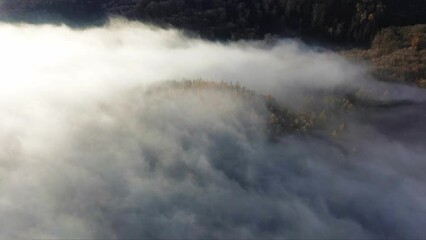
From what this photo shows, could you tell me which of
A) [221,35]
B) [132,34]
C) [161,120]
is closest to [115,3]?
[132,34]

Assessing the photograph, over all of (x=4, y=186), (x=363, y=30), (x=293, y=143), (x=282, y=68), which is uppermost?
(x=363, y=30)

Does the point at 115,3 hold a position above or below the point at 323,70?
above

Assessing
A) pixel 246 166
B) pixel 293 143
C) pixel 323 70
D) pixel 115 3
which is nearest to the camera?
pixel 246 166

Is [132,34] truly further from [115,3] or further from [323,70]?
[323,70]

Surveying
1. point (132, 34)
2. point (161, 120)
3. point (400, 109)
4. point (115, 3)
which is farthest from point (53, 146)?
point (115, 3)

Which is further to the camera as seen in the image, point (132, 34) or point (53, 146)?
point (132, 34)

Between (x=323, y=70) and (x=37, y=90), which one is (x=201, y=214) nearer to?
(x=37, y=90)

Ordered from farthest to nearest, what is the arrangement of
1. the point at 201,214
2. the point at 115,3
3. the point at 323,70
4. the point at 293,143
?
the point at 115,3, the point at 323,70, the point at 293,143, the point at 201,214
